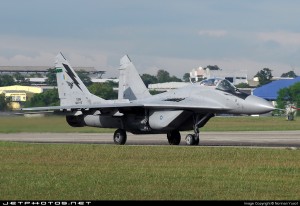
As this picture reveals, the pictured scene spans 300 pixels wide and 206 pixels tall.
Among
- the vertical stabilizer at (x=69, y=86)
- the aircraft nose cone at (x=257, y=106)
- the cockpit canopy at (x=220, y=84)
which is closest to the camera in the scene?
the aircraft nose cone at (x=257, y=106)

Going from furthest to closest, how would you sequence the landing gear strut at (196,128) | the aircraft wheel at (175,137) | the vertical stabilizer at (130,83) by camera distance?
the vertical stabilizer at (130,83) → the aircraft wheel at (175,137) → the landing gear strut at (196,128)

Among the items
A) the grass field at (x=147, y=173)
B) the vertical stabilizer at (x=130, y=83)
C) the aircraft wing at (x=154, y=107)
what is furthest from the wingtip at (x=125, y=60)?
the grass field at (x=147, y=173)

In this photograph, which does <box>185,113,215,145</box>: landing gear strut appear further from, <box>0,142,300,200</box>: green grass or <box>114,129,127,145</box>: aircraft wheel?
<box>0,142,300,200</box>: green grass

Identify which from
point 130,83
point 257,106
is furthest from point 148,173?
point 130,83

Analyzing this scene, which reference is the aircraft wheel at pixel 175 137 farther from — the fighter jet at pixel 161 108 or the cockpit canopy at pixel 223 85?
the cockpit canopy at pixel 223 85

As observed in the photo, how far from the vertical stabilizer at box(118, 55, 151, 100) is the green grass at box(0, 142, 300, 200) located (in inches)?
322

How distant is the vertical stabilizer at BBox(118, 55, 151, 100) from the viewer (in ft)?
116

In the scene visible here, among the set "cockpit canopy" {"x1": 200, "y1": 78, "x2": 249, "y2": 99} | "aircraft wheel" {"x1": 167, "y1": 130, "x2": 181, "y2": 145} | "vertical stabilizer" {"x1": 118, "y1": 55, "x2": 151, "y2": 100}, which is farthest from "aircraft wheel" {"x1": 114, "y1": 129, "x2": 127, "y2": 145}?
"cockpit canopy" {"x1": 200, "y1": 78, "x2": 249, "y2": 99}

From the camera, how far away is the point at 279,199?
583 inches

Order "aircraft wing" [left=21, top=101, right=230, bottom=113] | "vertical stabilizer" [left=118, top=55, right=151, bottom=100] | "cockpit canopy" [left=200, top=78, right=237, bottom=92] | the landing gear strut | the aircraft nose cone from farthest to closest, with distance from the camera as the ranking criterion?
1. "vertical stabilizer" [left=118, top=55, right=151, bottom=100]
2. the landing gear strut
3. "cockpit canopy" [left=200, top=78, right=237, bottom=92]
4. "aircraft wing" [left=21, top=101, right=230, bottom=113]
5. the aircraft nose cone

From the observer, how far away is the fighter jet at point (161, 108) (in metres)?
29.9

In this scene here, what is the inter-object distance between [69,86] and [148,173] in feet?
57.9

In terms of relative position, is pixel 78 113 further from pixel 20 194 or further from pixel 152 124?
pixel 20 194

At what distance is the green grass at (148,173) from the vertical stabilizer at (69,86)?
28.4 feet
